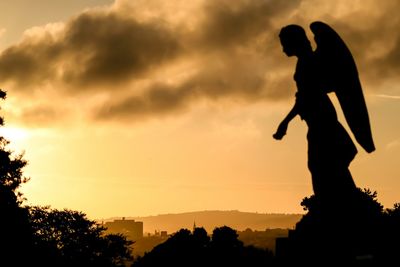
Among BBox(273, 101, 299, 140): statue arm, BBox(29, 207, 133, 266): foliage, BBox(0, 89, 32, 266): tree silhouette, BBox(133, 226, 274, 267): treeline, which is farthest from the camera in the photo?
BBox(29, 207, 133, 266): foliage

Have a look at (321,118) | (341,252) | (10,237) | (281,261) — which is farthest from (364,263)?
(10,237)

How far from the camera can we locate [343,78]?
26.7ft

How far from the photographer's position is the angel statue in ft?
26.3

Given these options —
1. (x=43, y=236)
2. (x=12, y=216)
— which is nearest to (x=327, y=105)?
(x=12, y=216)

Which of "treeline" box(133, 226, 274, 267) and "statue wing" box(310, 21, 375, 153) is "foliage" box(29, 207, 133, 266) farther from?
"statue wing" box(310, 21, 375, 153)

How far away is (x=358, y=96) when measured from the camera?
8008 millimetres

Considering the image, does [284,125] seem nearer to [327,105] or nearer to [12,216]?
[327,105]

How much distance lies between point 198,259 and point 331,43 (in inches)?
1973

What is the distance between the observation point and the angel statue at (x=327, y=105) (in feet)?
26.3

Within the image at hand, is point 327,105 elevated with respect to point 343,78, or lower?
lower

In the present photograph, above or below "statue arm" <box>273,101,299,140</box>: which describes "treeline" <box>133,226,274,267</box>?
below

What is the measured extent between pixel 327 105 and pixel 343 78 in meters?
0.49

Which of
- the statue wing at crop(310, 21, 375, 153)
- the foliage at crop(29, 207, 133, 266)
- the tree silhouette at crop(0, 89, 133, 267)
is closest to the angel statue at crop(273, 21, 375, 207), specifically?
the statue wing at crop(310, 21, 375, 153)

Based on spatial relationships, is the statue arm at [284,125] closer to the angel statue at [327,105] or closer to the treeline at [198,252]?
the angel statue at [327,105]
